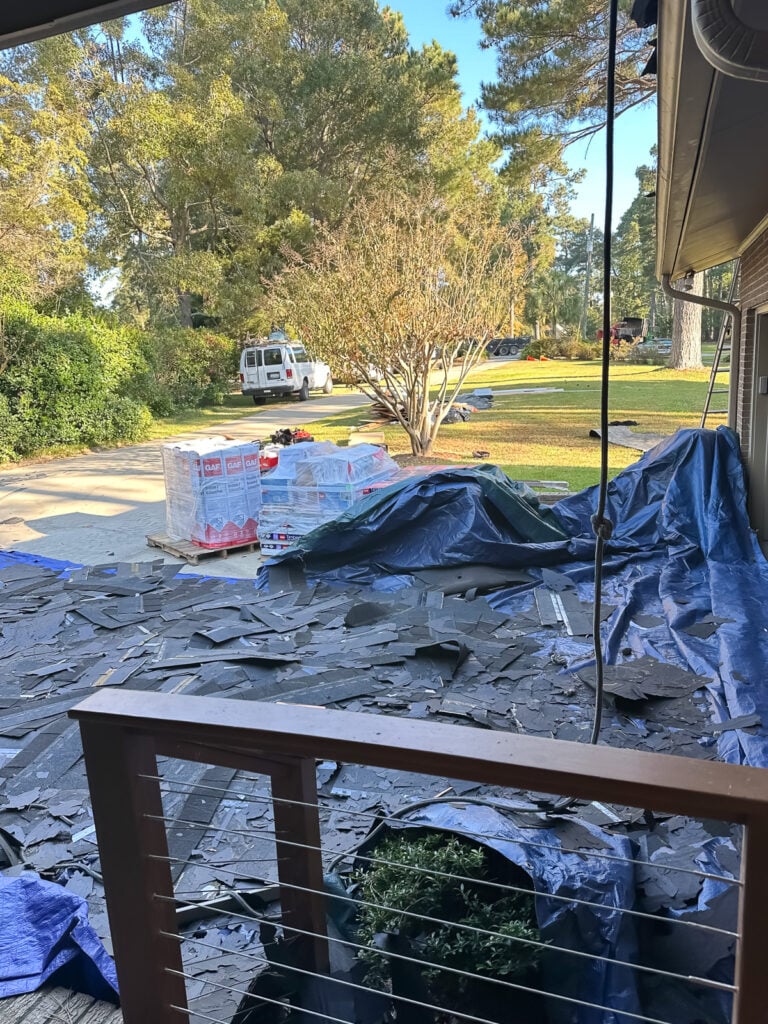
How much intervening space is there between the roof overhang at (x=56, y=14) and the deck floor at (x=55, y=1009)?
8.67 ft

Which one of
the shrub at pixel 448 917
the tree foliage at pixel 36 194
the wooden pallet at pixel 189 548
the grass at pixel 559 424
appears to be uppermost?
the tree foliage at pixel 36 194

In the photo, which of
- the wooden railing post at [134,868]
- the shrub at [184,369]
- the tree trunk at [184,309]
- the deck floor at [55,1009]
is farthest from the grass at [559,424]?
the wooden railing post at [134,868]

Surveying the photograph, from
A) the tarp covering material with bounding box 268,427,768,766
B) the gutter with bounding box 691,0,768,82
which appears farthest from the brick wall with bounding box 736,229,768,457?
the gutter with bounding box 691,0,768,82

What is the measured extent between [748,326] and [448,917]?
7365mm

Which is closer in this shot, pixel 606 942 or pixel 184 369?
pixel 606 942

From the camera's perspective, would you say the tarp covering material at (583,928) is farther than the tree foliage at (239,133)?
No

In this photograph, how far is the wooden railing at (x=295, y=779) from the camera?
113cm

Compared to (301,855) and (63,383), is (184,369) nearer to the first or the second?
(63,383)

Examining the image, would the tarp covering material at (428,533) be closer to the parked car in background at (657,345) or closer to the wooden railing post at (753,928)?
the wooden railing post at (753,928)

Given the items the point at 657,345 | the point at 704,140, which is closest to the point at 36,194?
the point at 704,140

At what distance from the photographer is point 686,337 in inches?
1046

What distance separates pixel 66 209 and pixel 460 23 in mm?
9155

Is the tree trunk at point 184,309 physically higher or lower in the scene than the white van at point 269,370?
higher

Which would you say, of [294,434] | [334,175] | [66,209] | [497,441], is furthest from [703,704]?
[334,175]
